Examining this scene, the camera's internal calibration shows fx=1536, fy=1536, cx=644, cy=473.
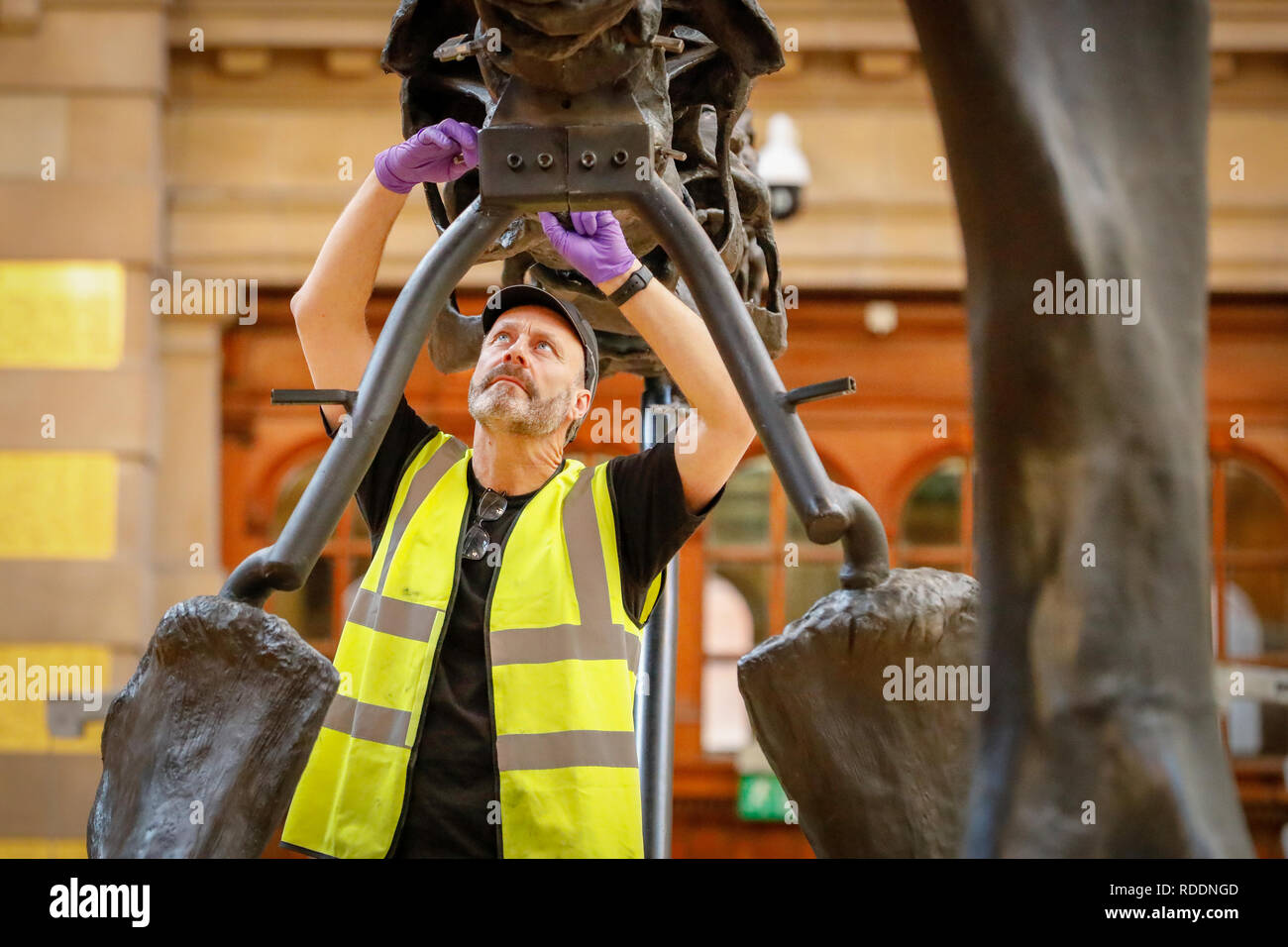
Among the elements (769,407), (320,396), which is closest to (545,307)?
(320,396)

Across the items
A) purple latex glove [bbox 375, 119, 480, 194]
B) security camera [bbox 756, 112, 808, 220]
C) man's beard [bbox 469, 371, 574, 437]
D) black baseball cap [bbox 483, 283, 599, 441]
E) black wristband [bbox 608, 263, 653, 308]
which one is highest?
security camera [bbox 756, 112, 808, 220]

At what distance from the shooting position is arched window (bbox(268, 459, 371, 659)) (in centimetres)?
650

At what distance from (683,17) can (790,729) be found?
74 centimetres

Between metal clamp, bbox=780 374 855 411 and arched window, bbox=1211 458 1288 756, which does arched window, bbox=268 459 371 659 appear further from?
metal clamp, bbox=780 374 855 411

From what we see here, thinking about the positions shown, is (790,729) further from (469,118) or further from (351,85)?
(351,85)

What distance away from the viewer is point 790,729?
967 millimetres

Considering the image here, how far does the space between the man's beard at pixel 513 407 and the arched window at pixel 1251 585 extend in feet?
17.3

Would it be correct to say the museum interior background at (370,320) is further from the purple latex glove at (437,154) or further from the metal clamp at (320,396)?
the metal clamp at (320,396)

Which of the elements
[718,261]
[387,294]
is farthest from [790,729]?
[387,294]

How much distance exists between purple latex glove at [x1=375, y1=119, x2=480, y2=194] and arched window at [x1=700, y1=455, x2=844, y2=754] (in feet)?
16.8

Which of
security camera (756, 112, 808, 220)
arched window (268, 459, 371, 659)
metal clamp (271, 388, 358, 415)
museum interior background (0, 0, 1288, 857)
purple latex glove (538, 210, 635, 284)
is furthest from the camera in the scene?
arched window (268, 459, 371, 659)

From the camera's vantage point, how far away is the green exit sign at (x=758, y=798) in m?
6.34

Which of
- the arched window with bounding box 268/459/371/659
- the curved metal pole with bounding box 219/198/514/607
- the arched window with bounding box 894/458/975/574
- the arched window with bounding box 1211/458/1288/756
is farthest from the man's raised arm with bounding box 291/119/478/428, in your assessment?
the arched window with bounding box 1211/458/1288/756

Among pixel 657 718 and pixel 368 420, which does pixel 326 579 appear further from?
pixel 368 420
